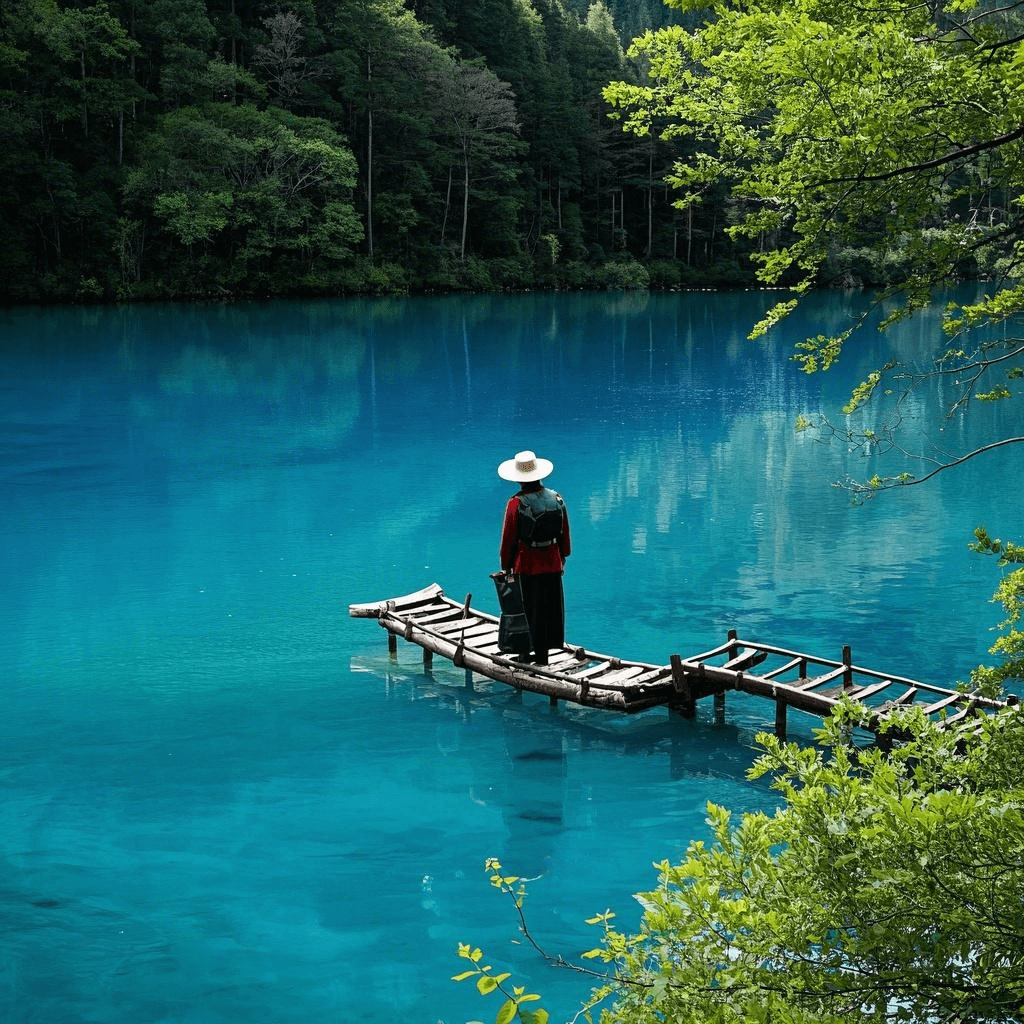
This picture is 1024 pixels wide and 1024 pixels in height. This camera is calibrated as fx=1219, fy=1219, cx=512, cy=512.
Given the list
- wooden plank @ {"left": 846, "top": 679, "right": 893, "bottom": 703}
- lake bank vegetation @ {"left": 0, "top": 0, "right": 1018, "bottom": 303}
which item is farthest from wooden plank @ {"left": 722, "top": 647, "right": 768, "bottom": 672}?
lake bank vegetation @ {"left": 0, "top": 0, "right": 1018, "bottom": 303}

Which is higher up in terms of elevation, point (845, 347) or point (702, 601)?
point (845, 347)

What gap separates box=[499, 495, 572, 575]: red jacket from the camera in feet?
33.6

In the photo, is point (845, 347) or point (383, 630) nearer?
point (383, 630)

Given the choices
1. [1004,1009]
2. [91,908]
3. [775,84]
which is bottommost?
[91,908]

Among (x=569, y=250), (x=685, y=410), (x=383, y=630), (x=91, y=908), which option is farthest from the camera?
(x=569, y=250)

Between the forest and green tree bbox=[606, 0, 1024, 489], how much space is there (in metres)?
43.5

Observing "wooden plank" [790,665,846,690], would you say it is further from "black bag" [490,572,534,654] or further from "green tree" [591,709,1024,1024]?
"green tree" [591,709,1024,1024]

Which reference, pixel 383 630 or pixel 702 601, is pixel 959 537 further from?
pixel 383 630

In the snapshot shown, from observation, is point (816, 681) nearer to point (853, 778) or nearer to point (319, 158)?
point (853, 778)

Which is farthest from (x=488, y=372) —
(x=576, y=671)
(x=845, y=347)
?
(x=576, y=671)

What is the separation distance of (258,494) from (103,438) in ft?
21.6

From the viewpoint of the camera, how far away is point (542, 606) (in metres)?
10.5

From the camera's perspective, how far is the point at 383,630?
43.1 feet

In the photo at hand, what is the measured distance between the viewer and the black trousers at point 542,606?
10.4 m
